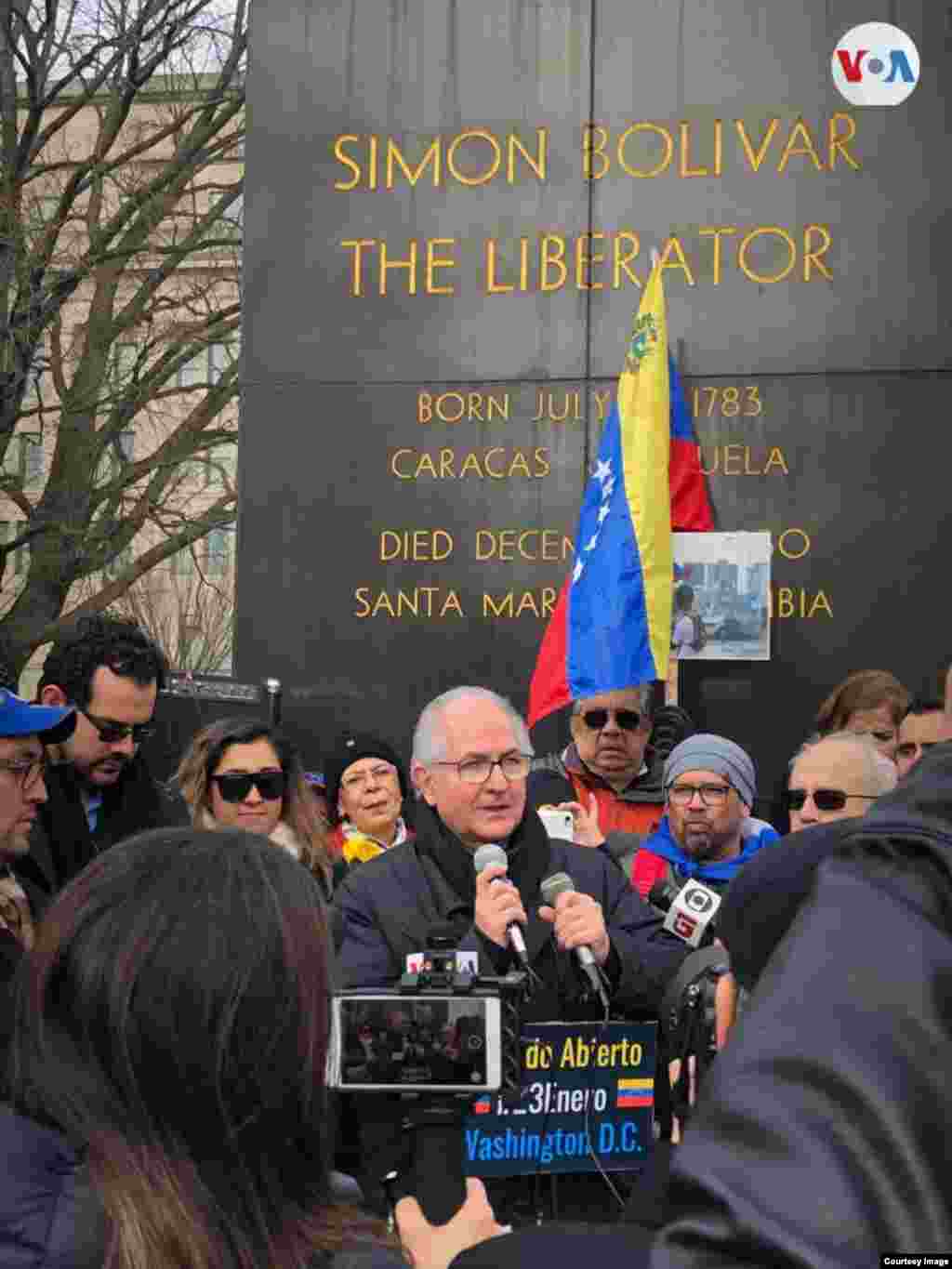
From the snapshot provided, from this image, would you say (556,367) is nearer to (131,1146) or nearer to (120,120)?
(131,1146)

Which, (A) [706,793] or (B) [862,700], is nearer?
(A) [706,793]

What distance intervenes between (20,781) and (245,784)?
1.13 meters

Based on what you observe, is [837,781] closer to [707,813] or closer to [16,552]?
[707,813]

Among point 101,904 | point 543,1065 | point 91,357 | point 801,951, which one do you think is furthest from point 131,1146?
point 91,357

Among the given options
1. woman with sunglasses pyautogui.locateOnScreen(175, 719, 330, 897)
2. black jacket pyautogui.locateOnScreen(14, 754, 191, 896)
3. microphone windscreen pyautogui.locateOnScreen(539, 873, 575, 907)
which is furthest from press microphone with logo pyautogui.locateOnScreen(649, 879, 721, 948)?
black jacket pyautogui.locateOnScreen(14, 754, 191, 896)

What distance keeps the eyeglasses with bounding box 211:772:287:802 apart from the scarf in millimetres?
1127

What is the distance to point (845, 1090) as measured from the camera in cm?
95

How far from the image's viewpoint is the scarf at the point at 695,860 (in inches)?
218

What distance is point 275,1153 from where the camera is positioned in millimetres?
1941

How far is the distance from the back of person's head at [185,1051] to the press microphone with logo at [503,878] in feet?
6.07

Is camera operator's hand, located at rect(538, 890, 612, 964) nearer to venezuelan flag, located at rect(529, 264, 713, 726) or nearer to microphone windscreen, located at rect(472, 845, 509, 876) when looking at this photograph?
microphone windscreen, located at rect(472, 845, 509, 876)

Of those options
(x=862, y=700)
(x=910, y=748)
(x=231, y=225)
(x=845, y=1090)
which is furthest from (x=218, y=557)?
(x=845, y=1090)

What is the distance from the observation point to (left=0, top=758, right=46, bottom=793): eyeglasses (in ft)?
14.4

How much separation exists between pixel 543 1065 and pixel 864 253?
16.6ft
